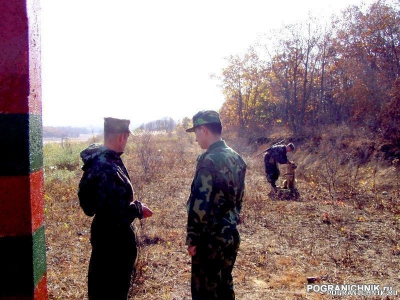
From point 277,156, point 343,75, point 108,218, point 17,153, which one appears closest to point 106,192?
point 108,218

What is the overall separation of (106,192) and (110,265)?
1.94 ft

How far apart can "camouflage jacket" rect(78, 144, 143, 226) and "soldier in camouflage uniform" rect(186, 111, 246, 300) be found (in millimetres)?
516

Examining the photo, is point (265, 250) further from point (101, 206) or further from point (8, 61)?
point (8, 61)

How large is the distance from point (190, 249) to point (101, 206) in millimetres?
808

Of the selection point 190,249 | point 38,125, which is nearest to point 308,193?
point 190,249

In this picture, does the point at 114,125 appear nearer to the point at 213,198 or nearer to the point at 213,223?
the point at 213,198

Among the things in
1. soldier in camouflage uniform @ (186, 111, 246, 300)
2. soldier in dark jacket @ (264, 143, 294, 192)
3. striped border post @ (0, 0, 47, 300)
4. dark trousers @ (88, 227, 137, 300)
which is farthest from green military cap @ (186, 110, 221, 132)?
soldier in dark jacket @ (264, 143, 294, 192)

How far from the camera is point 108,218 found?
2713 mm

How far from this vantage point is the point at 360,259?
203 inches

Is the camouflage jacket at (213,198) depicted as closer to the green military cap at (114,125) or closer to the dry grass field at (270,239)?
the green military cap at (114,125)

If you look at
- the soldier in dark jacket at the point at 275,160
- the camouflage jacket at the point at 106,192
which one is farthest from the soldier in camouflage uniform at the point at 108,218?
the soldier in dark jacket at the point at 275,160

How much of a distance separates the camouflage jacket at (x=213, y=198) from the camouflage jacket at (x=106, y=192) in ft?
1.58

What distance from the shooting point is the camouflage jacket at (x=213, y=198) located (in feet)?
9.29

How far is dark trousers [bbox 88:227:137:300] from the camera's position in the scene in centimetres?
274
